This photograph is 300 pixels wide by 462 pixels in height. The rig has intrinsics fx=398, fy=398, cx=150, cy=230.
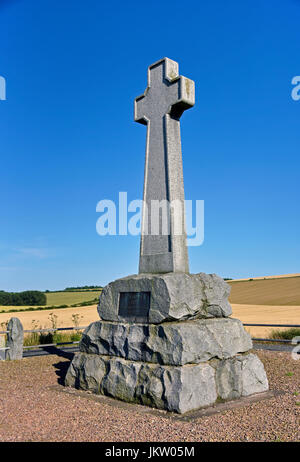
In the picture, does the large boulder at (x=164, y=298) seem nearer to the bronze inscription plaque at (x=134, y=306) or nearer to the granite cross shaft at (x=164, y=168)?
the bronze inscription plaque at (x=134, y=306)

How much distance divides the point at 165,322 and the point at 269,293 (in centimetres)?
3646

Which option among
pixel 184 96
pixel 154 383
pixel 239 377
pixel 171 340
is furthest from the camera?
pixel 184 96

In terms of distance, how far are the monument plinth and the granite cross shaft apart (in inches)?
0.8

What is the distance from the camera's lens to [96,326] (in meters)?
8.00

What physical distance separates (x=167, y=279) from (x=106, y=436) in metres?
2.68

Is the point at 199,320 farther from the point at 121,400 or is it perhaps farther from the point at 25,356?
the point at 25,356

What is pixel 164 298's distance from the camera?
6.84 metres

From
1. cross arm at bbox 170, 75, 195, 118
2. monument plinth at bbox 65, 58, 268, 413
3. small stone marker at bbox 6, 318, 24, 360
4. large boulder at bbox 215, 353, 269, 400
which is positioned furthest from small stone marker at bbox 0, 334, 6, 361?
cross arm at bbox 170, 75, 195, 118

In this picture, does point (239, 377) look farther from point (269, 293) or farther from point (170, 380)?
point (269, 293)

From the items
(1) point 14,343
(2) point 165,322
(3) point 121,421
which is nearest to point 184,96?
(2) point 165,322

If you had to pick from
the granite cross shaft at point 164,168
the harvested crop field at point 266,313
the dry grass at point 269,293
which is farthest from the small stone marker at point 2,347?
the dry grass at point 269,293

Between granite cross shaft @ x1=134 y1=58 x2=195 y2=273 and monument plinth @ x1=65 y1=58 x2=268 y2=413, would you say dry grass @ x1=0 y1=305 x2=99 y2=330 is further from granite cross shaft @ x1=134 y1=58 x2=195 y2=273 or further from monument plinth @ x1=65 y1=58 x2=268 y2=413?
granite cross shaft @ x1=134 y1=58 x2=195 y2=273
